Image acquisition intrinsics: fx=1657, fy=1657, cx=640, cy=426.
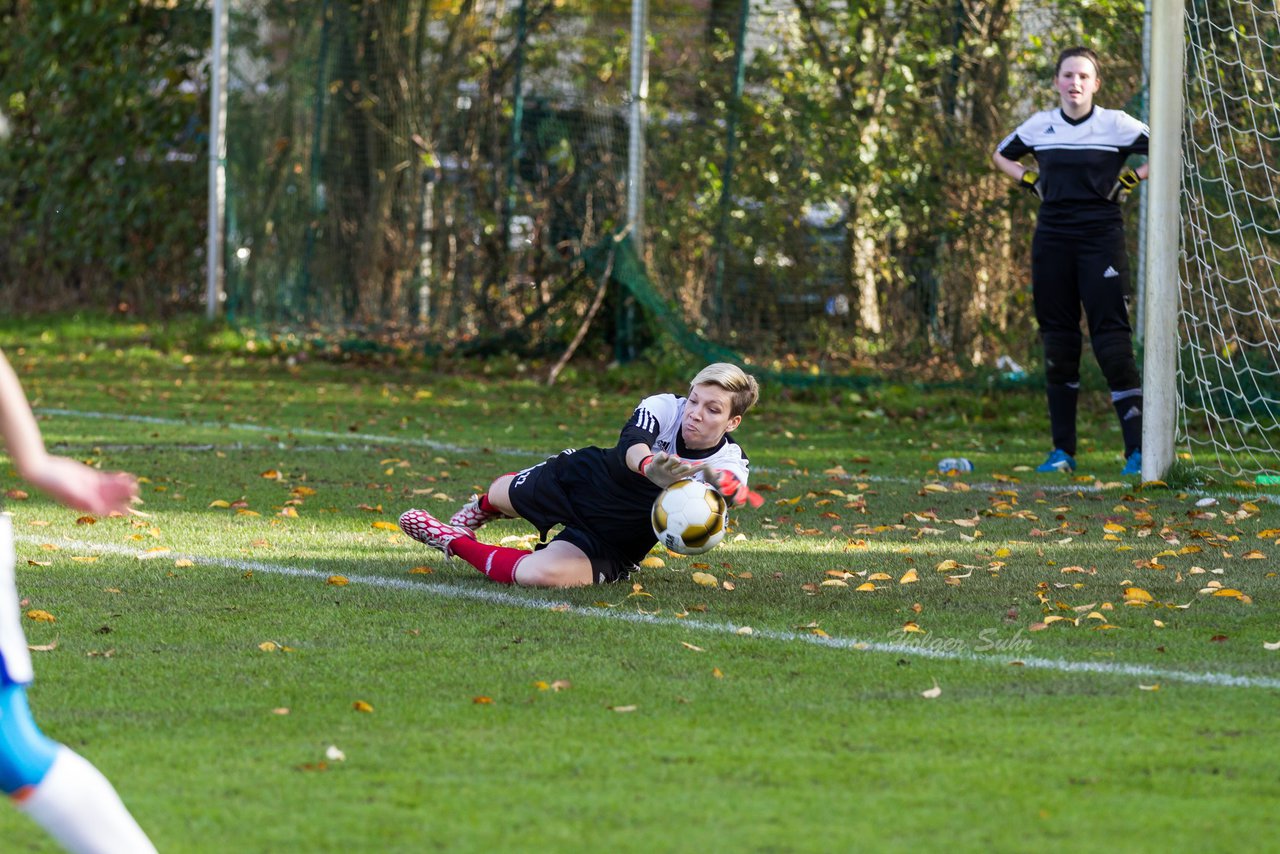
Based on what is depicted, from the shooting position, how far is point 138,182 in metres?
18.5

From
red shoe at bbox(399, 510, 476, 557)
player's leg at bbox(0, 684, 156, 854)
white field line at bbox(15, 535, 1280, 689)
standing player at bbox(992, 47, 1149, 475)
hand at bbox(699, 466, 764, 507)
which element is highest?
standing player at bbox(992, 47, 1149, 475)

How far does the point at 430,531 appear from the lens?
233 inches

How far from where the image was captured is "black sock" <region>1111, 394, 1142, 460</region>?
8.77 meters

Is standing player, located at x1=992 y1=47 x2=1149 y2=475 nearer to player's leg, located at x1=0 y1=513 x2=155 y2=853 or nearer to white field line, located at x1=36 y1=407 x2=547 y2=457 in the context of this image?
white field line, located at x1=36 y1=407 x2=547 y2=457

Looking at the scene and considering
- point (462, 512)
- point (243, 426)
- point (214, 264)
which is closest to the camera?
point (462, 512)

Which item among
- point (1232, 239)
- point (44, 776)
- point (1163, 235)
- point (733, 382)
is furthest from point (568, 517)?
point (1232, 239)

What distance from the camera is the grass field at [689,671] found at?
3209mm

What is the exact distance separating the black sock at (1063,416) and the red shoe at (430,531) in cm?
428

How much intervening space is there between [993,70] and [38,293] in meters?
12.1

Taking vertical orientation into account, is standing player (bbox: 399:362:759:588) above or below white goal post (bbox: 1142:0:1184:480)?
below

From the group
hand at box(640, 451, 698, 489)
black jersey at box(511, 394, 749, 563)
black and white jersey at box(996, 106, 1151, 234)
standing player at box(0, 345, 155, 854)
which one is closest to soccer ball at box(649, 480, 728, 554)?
hand at box(640, 451, 698, 489)

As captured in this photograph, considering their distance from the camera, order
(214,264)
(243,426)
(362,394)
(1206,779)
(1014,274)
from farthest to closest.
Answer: (214,264) → (362,394) → (1014,274) → (243,426) → (1206,779)

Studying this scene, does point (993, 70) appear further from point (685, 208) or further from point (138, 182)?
point (138, 182)

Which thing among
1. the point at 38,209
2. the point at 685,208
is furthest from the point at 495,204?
the point at 38,209
